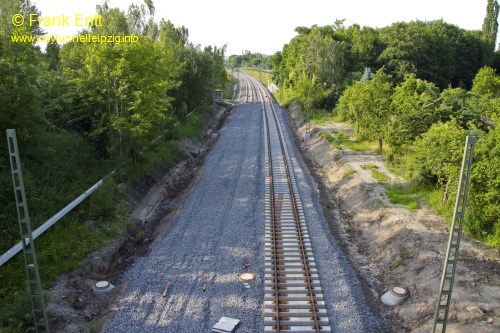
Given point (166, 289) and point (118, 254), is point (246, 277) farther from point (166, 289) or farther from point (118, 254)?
point (118, 254)

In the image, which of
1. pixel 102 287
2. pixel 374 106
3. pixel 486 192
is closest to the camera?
pixel 102 287

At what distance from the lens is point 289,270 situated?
520 inches

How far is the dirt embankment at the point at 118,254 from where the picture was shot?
1098 cm

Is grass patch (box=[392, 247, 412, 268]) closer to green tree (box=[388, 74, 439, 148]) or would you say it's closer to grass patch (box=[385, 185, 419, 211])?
grass patch (box=[385, 185, 419, 211])

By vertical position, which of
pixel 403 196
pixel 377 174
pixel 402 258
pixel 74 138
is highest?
pixel 74 138

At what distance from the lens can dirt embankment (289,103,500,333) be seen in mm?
10836

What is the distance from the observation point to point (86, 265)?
44.0 feet

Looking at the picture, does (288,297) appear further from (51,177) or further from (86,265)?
(51,177)

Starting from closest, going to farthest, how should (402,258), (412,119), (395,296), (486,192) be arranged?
(395,296), (402,258), (486,192), (412,119)

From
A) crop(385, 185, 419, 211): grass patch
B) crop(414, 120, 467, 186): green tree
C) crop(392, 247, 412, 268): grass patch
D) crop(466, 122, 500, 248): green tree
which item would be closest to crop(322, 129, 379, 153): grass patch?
crop(385, 185, 419, 211): grass patch

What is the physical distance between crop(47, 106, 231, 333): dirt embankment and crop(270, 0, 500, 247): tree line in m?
13.4

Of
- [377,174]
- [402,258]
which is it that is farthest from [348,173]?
[402,258]

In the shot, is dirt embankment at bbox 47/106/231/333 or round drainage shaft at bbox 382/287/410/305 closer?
dirt embankment at bbox 47/106/231/333

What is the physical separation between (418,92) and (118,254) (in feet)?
77.6
